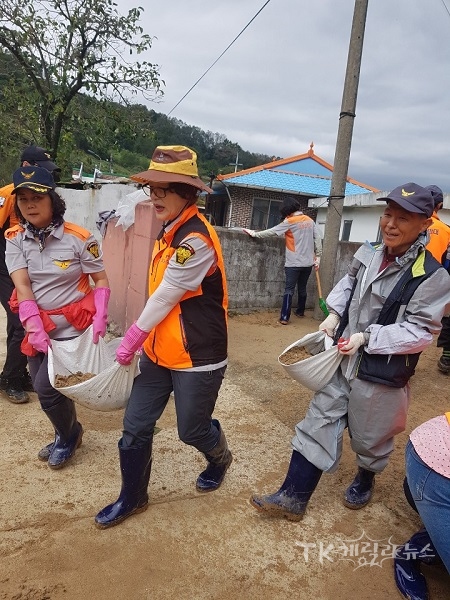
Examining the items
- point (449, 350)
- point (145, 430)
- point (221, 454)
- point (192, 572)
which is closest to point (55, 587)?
point (192, 572)

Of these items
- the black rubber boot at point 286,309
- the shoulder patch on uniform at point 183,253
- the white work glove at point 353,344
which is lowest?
the black rubber boot at point 286,309

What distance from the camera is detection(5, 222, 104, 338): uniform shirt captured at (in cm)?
265

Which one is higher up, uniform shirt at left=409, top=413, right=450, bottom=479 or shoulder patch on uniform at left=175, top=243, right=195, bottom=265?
shoulder patch on uniform at left=175, top=243, right=195, bottom=265

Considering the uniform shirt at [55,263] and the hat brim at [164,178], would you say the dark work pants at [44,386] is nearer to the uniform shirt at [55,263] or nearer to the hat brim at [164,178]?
the uniform shirt at [55,263]

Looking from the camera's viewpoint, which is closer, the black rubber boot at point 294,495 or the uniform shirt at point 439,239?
the black rubber boot at point 294,495

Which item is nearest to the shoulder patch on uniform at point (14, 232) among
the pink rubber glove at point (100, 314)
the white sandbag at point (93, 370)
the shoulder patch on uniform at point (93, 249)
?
the shoulder patch on uniform at point (93, 249)

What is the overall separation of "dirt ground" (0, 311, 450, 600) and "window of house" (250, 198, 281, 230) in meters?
15.3

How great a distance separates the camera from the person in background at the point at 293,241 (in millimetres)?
6762

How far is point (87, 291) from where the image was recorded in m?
2.87

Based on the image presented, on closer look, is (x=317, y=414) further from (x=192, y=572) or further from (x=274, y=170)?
(x=274, y=170)

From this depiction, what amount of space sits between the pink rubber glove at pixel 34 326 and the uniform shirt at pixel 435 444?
189 cm

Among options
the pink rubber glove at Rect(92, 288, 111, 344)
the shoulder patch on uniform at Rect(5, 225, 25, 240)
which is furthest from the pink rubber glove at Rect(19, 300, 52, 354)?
the shoulder patch on uniform at Rect(5, 225, 25, 240)

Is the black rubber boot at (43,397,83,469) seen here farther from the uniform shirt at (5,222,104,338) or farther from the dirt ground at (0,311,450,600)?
the uniform shirt at (5,222,104,338)

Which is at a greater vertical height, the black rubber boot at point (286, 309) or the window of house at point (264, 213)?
the window of house at point (264, 213)
